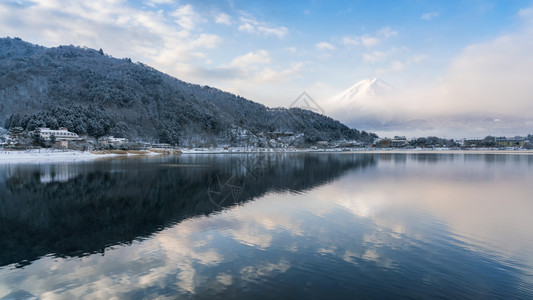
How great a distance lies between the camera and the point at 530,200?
925 inches

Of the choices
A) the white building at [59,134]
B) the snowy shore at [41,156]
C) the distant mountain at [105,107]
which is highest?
the distant mountain at [105,107]

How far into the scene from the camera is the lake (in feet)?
28.9

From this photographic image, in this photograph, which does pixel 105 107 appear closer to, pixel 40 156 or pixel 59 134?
pixel 59 134

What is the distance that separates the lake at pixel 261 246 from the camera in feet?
28.9

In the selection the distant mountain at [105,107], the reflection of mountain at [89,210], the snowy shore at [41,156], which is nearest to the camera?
the reflection of mountain at [89,210]

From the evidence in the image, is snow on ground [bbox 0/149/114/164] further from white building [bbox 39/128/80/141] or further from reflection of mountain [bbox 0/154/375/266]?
reflection of mountain [bbox 0/154/375/266]

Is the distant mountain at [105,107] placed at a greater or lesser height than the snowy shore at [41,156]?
greater

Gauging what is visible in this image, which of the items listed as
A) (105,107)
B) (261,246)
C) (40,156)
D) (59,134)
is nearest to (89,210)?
(261,246)

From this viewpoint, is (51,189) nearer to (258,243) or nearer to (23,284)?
(23,284)

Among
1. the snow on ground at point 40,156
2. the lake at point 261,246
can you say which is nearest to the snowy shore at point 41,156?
the snow on ground at point 40,156

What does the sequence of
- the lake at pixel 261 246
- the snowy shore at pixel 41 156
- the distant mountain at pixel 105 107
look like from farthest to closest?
the distant mountain at pixel 105 107 → the snowy shore at pixel 41 156 → the lake at pixel 261 246

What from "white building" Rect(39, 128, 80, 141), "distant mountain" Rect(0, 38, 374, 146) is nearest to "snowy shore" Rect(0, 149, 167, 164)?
"white building" Rect(39, 128, 80, 141)

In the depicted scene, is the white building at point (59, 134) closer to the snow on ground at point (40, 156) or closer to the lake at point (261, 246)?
the snow on ground at point (40, 156)

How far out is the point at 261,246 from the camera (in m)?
12.5
